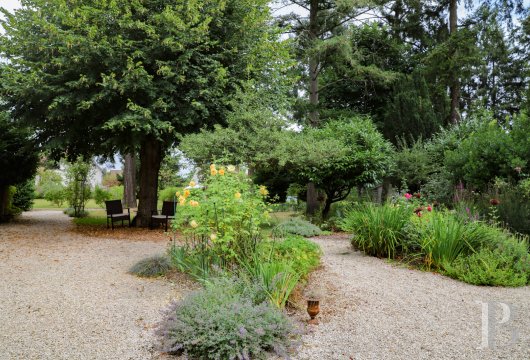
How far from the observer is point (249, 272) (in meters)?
4.51

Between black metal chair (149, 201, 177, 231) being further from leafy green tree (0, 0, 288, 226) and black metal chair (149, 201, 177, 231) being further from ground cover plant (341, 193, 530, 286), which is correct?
ground cover plant (341, 193, 530, 286)

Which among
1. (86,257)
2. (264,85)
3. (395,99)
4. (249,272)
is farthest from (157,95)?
(395,99)

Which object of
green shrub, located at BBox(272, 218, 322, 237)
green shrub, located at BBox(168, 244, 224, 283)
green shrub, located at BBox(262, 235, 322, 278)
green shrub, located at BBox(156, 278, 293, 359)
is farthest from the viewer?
Answer: green shrub, located at BBox(272, 218, 322, 237)

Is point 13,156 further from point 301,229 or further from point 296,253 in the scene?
point 296,253

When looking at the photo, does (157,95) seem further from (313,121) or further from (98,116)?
(313,121)

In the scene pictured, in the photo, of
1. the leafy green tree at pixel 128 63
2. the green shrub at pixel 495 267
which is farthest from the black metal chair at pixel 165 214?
the green shrub at pixel 495 267

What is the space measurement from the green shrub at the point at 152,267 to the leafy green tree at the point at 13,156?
24.1 feet

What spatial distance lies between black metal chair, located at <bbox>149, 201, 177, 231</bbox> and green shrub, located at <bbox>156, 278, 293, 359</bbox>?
274 inches

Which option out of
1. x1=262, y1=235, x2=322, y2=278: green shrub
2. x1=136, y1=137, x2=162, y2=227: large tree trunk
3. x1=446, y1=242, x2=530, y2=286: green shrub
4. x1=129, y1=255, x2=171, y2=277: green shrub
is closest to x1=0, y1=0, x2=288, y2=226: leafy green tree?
x1=136, y1=137, x2=162, y2=227: large tree trunk

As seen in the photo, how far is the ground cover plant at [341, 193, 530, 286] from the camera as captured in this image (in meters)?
5.60

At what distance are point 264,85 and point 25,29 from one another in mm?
6066

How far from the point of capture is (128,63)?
8852 millimetres

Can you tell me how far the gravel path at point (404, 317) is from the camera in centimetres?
336

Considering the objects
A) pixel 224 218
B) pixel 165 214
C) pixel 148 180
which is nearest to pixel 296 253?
pixel 224 218
